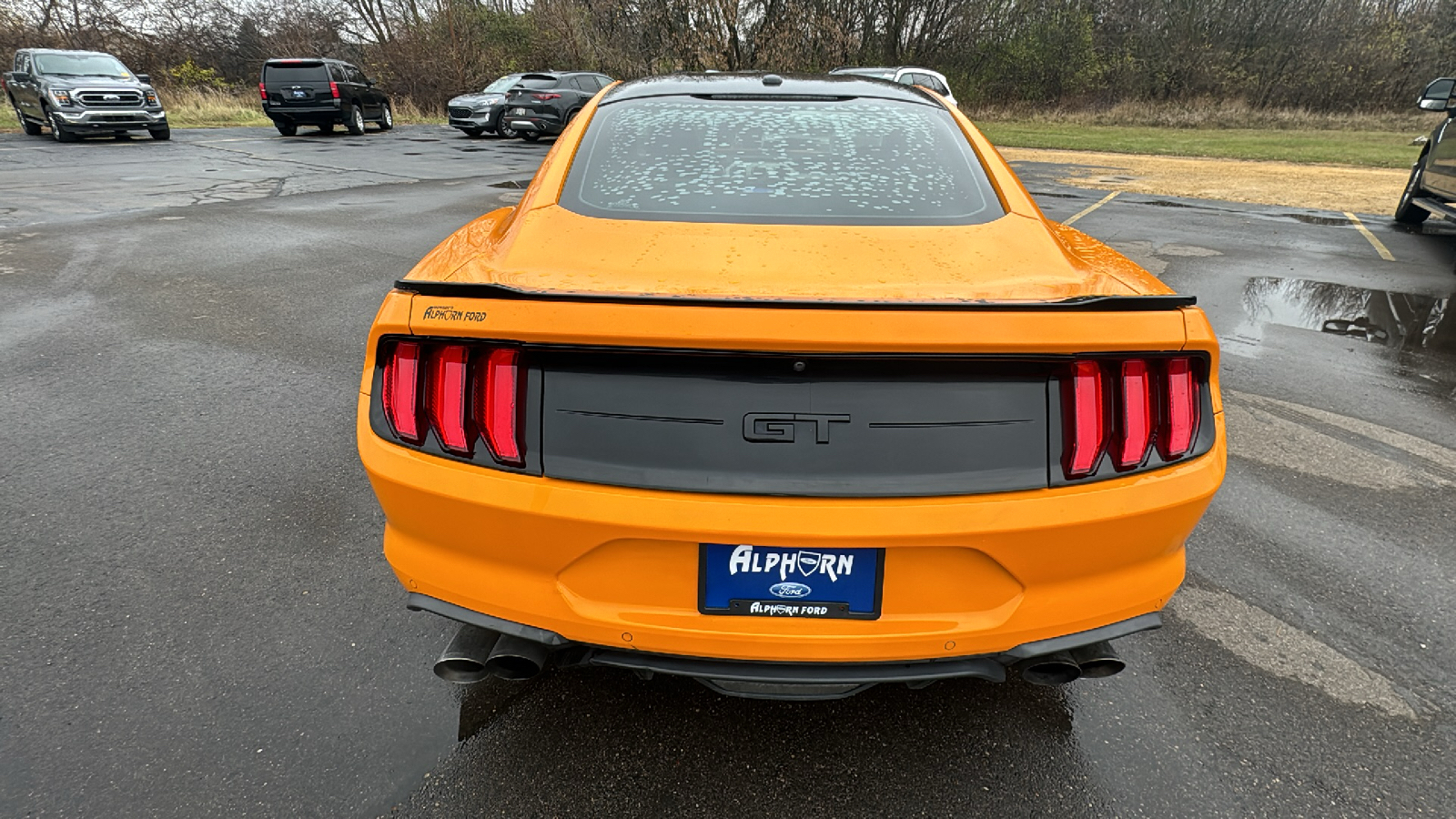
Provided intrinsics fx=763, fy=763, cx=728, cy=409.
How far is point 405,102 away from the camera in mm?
29328

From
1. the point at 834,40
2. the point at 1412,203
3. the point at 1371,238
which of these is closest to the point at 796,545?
the point at 1371,238

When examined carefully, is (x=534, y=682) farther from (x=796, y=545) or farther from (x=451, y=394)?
(x=796, y=545)

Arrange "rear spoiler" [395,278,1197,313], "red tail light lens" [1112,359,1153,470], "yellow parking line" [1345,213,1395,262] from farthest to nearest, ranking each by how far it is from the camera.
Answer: "yellow parking line" [1345,213,1395,262]
"red tail light lens" [1112,359,1153,470]
"rear spoiler" [395,278,1197,313]

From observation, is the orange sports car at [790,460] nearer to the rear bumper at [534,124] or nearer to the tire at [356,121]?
the rear bumper at [534,124]

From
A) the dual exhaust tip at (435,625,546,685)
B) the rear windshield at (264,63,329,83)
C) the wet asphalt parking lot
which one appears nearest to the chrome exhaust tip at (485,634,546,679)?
the dual exhaust tip at (435,625,546,685)

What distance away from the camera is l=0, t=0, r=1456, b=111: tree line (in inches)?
1110

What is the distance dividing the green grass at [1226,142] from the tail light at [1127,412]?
20.2m

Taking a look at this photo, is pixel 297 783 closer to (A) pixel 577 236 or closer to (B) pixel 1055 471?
(A) pixel 577 236

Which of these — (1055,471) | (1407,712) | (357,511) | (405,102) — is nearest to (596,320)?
(1055,471)

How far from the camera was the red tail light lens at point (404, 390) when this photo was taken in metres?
1.63

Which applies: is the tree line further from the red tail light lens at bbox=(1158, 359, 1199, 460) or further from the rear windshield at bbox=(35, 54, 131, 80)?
the red tail light lens at bbox=(1158, 359, 1199, 460)

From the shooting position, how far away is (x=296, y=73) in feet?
64.9

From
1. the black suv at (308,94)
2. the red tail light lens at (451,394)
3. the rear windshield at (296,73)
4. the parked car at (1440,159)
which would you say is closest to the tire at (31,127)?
the black suv at (308,94)

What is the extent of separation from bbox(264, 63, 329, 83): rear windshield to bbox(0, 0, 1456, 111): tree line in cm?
1058
